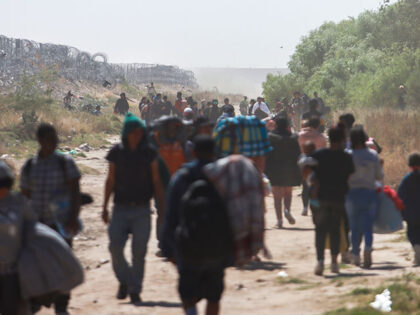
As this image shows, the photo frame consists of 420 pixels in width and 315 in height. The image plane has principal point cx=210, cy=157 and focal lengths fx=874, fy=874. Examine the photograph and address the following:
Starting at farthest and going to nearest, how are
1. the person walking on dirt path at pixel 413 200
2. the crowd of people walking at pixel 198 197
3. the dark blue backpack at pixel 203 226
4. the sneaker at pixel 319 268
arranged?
the person walking on dirt path at pixel 413 200
the sneaker at pixel 319 268
the crowd of people walking at pixel 198 197
the dark blue backpack at pixel 203 226

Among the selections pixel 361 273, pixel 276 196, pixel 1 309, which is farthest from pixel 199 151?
pixel 276 196

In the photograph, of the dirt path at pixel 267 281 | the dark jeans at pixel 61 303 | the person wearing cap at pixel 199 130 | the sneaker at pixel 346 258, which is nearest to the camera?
the dark jeans at pixel 61 303

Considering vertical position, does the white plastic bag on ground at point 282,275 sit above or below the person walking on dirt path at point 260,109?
below

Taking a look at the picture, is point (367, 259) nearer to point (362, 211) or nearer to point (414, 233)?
point (362, 211)

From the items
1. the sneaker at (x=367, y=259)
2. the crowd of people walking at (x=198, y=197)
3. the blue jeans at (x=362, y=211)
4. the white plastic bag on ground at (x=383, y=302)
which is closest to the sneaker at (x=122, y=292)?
the crowd of people walking at (x=198, y=197)

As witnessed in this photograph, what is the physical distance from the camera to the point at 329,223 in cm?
892

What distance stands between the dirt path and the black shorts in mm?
1800

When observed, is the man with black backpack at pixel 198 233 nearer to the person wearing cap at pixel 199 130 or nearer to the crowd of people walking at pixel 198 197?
the crowd of people walking at pixel 198 197

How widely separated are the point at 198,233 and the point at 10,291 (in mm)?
1317

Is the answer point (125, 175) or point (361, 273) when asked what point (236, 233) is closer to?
point (125, 175)

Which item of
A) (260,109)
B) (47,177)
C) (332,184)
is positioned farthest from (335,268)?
(260,109)

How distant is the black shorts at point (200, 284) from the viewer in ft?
19.1

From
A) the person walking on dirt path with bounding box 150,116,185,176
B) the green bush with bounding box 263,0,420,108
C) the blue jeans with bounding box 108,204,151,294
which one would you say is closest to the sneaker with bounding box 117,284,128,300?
the blue jeans with bounding box 108,204,151,294

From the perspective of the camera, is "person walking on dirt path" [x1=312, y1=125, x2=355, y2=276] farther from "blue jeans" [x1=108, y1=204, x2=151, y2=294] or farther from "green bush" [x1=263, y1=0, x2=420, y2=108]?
"green bush" [x1=263, y1=0, x2=420, y2=108]
